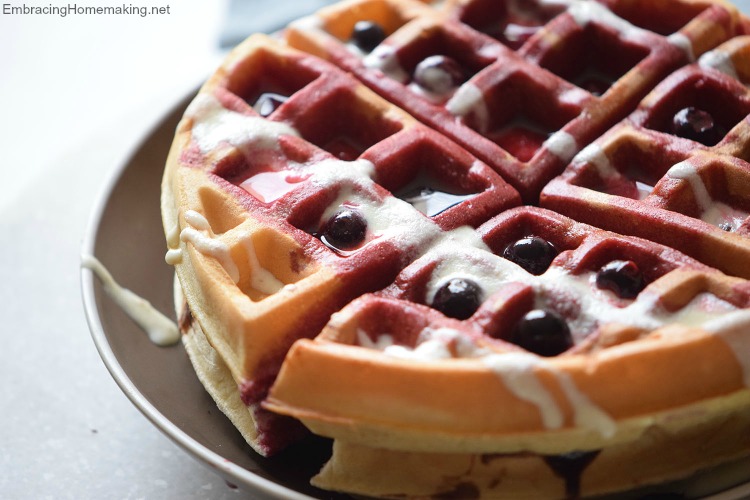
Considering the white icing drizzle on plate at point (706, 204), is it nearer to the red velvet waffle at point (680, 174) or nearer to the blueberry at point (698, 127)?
the red velvet waffle at point (680, 174)

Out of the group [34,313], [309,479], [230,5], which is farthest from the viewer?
[230,5]

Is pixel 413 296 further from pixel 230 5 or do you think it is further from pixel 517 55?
pixel 230 5

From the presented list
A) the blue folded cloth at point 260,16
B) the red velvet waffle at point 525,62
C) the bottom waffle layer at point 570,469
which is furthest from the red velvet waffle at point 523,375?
the blue folded cloth at point 260,16

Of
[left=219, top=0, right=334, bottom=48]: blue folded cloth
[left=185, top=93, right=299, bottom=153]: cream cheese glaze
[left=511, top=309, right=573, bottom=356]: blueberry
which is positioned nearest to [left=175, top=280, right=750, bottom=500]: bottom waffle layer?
[left=511, top=309, right=573, bottom=356]: blueberry

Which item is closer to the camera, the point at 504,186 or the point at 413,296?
the point at 413,296

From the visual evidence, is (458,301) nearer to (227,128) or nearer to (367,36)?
(227,128)


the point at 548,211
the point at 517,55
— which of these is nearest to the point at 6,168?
the point at 517,55

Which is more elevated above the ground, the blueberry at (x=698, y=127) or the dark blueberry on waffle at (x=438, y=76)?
the blueberry at (x=698, y=127)

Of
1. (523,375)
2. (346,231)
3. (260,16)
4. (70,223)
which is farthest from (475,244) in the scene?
(260,16)
